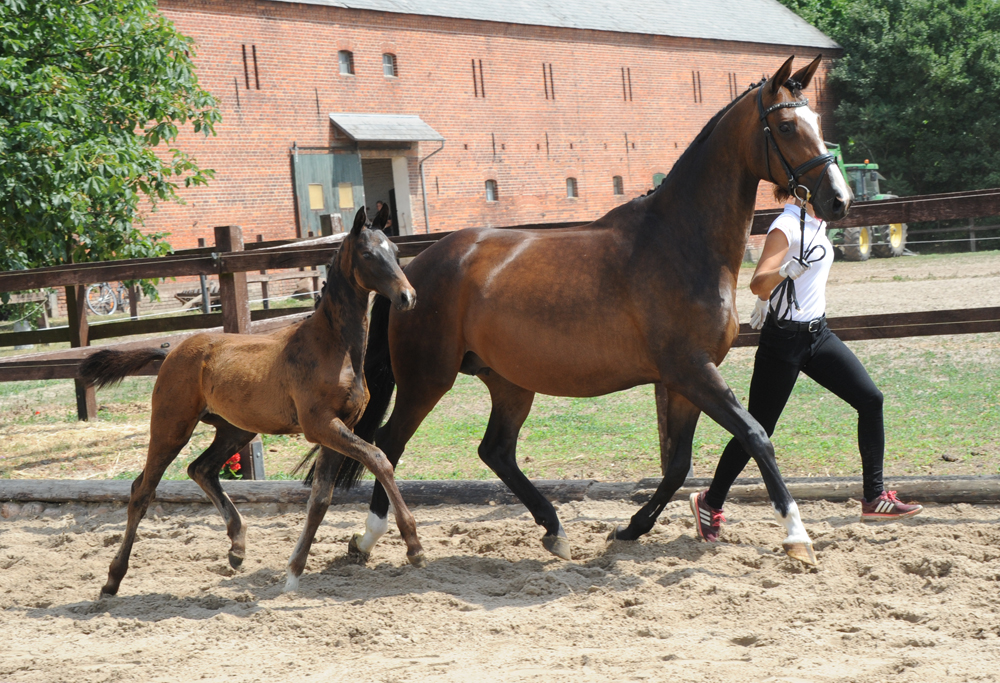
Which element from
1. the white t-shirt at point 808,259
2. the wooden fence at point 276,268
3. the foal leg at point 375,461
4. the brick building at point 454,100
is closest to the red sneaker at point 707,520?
the white t-shirt at point 808,259

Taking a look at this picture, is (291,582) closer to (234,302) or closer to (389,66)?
(234,302)

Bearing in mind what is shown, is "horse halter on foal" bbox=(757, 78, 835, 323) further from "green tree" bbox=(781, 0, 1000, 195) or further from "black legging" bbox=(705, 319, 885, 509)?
"green tree" bbox=(781, 0, 1000, 195)

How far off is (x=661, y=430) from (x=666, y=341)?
1678mm

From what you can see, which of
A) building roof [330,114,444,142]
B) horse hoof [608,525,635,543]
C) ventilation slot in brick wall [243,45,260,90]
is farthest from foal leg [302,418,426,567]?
building roof [330,114,444,142]

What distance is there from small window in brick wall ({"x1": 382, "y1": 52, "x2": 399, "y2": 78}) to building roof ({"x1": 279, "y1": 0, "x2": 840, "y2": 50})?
1293mm

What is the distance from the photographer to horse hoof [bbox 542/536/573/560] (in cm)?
450

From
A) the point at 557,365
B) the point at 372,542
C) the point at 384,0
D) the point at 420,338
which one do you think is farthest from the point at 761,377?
the point at 384,0

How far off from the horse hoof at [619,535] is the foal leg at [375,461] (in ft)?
3.60

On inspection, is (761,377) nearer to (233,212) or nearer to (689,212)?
(689,212)

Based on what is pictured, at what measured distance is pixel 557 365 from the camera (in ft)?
14.4

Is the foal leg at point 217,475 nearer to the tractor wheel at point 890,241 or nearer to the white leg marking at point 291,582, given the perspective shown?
the white leg marking at point 291,582

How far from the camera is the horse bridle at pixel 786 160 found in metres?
3.92

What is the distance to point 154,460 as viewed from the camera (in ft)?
14.6

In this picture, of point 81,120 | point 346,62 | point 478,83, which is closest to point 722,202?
point 81,120
